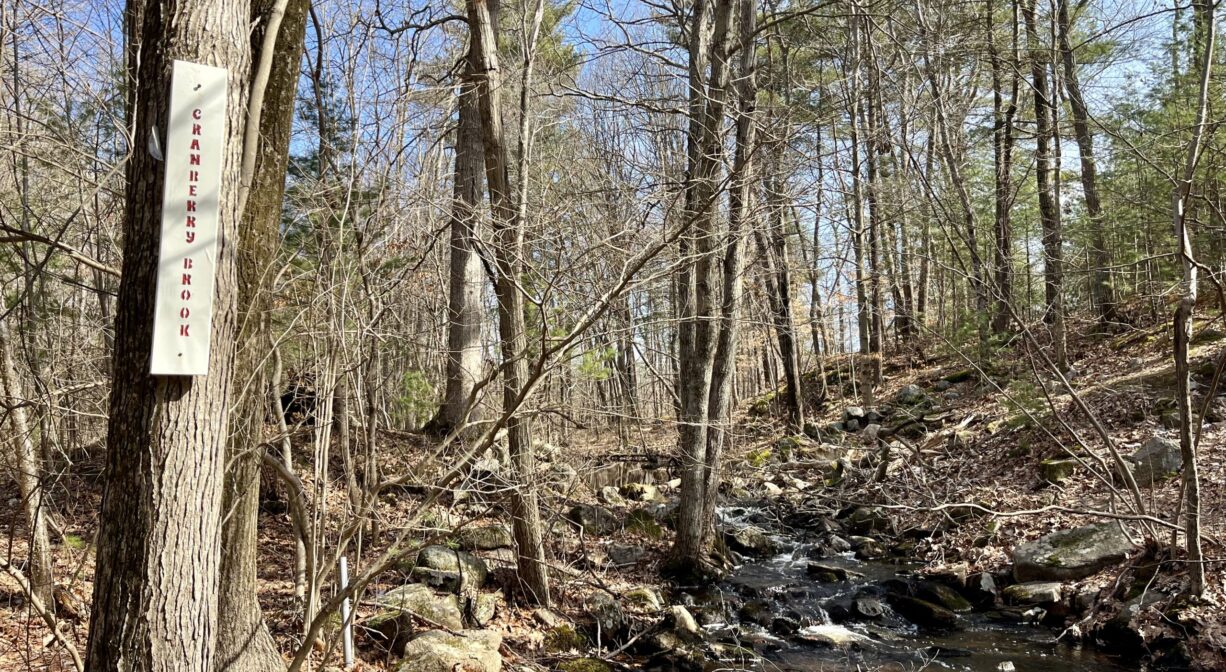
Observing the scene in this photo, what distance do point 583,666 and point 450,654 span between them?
107 centimetres

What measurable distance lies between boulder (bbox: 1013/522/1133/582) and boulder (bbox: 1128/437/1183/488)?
0.98m

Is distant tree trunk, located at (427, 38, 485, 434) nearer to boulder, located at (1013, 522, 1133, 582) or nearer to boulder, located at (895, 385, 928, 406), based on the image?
boulder, located at (1013, 522, 1133, 582)

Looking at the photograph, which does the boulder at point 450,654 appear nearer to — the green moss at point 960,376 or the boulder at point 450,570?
the boulder at point 450,570

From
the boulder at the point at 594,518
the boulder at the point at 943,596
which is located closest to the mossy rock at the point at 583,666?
the boulder at the point at 594,518

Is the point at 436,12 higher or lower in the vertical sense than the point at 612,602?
higher

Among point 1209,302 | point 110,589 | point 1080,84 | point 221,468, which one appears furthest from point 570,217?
point 1209,302

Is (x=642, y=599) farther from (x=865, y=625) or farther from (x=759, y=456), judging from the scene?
(x=759, y=456)

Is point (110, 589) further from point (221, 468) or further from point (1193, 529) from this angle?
point (1193, 529)

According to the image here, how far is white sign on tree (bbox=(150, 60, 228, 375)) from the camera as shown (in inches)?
92.1

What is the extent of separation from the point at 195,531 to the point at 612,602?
461cm

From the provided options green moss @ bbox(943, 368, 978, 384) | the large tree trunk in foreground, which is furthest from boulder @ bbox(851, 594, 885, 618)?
green moss @ bbox(943, 368, 978, 384)

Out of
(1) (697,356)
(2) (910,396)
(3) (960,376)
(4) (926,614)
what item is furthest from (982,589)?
(3) (960,376)

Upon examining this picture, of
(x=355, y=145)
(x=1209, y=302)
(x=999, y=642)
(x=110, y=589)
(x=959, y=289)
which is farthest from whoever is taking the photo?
(x=959, y=289)

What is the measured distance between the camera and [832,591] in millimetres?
7922
